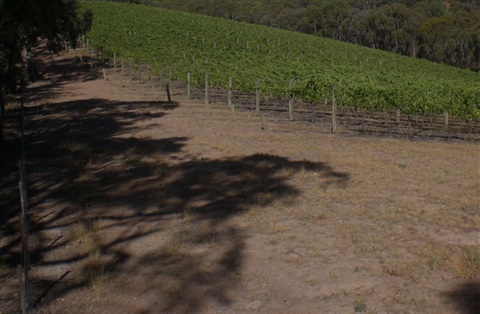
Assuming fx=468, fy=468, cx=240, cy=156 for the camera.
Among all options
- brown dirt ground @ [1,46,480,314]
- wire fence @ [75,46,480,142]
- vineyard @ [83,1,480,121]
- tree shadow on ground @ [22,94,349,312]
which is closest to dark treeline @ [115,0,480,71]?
vineyard @ [83,1,480,121]

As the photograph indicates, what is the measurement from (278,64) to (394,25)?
235 ft

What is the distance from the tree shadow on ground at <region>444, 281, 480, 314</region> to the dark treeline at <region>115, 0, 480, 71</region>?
86126 mm

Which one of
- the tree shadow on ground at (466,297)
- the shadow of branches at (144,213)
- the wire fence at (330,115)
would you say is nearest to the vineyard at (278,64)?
the wire fence at (330,115)

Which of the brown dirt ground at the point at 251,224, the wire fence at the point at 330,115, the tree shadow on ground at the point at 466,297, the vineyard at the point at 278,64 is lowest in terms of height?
the tree shadow on ground at the point at 466,297

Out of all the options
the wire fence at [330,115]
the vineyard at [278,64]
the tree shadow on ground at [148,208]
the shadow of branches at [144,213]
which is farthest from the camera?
the vineyard at [278,64]

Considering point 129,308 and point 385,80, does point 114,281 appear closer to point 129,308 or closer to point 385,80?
point 129,308

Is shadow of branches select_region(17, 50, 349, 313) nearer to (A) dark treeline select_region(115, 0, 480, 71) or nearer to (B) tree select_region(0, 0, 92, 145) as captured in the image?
(B) tree select_region(0, 0, 92, 145)

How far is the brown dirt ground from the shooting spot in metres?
7.11

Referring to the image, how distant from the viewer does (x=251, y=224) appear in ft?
31.8

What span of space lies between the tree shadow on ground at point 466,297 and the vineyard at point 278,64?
16814 millimetres

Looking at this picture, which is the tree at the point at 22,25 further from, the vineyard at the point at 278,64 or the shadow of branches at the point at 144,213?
the vineyard at the point at 278,64

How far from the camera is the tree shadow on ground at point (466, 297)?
6470 mm

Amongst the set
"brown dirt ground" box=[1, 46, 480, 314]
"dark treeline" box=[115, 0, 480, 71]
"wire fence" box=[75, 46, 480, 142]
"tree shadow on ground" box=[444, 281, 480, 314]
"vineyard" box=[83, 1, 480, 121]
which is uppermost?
"dark treeline" box=[115, 0, 480, 71]

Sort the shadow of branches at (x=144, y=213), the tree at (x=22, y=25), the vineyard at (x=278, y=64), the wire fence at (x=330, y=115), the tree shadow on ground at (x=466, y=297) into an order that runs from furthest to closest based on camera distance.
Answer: the vineyard at (x=278, y=64) < the wire fence at (x=330, y=115) < the tree at (x=22, y=25) < the shadow of branches at (x=144, y=213) < the tree shadow on ground at (x=466, y=297)
